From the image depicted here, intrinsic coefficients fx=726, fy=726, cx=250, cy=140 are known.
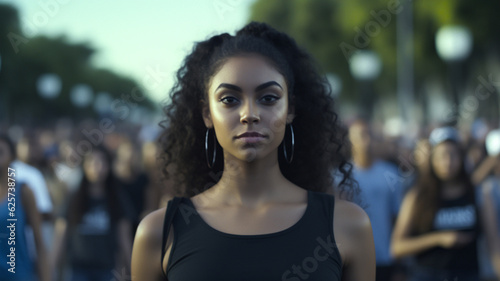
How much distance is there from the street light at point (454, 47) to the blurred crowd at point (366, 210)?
11920mm

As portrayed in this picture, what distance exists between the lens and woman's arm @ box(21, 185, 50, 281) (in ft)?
18.2

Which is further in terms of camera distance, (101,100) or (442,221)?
(101,100)

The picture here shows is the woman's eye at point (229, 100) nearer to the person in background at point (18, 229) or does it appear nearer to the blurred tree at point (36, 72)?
the person in background at point (18, 229)

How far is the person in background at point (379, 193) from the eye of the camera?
6684mm

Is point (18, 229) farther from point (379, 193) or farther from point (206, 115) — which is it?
point (379, 193)

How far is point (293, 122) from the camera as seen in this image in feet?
9.60

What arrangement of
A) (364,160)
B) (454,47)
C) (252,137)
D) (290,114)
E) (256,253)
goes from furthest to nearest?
(454,47)
(364,160)
(290,114)
(252,137)
(256,253)

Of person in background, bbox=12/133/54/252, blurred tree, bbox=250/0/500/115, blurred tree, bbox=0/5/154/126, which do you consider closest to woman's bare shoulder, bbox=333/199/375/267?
person in background, bbox=12/133/54/252

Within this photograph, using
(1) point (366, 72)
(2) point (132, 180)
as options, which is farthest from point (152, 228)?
(1) point (366, 72)

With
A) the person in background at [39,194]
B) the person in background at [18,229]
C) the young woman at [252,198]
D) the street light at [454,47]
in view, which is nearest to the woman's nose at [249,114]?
the young woman at [252,198]

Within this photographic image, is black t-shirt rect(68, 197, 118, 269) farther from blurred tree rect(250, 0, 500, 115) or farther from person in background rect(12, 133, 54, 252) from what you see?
blurred tree rect(250, 0, 500, 115)

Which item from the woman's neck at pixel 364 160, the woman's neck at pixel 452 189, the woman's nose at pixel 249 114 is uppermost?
the woman's neck at pixel 364 160

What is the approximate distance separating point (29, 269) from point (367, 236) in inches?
140

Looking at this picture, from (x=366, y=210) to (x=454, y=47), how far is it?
1452 centimetres
